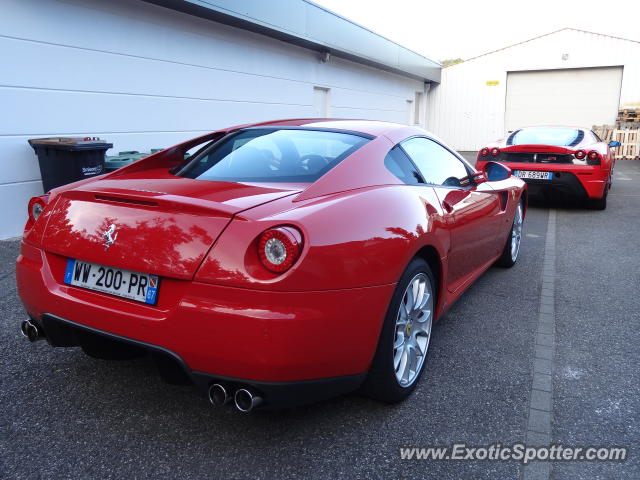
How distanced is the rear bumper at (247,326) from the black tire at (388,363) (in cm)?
14

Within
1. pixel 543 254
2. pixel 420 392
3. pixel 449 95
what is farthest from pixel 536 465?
pixel 449 95

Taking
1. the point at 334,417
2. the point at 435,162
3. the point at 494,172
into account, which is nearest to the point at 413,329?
the point at 334,417

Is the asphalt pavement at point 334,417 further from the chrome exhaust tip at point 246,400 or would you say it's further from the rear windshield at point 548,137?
the rear windshield at point 548,137

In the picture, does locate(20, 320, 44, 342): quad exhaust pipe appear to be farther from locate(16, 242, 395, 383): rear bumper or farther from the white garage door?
the white garage door

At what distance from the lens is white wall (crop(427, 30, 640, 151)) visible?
2009cm

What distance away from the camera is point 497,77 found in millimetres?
21828

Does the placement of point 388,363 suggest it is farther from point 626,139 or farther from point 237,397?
point 626,139

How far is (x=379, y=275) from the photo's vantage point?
2277mm

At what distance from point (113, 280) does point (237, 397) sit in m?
0.68

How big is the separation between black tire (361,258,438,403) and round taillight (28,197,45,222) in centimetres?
176

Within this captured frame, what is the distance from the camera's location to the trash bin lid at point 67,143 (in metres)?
5.76

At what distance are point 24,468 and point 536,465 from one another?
2005 millimetres

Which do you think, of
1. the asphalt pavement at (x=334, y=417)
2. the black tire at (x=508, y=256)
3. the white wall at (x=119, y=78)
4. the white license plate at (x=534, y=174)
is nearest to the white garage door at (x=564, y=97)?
the white wall at (x=119, y=78)

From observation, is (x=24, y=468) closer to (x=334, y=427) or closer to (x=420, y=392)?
(x=334, y=427)
